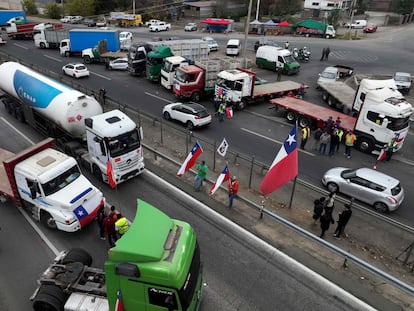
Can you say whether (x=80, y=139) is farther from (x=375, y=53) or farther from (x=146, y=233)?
(x=375, y=53)

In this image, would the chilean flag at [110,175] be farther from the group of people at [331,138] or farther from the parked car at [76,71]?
the parked car at [76,71]

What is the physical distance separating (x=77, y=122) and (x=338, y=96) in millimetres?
20072

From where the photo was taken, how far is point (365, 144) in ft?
66.5

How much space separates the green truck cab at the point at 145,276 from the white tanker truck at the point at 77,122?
6.19m

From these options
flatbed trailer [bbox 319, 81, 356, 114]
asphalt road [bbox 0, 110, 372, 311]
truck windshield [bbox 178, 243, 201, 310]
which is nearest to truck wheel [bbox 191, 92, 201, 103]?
flatbed trailer [bbox 319, 81, 356, 114]

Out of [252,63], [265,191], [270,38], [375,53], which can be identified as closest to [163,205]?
[265,191]

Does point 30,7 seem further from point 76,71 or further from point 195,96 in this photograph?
point 195,96

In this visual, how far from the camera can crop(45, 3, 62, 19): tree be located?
8462 cm

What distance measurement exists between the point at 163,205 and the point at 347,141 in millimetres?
11685

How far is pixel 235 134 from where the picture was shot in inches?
878

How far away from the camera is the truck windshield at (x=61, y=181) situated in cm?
1226

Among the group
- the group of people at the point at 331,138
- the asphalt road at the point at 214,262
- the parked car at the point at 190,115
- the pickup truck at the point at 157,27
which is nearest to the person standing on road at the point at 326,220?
the asphalt road at the point at 214,262

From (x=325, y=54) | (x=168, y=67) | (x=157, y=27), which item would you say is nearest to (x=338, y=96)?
(x=168, y=67)

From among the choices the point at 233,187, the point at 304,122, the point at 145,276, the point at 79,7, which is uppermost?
the point at 79,7
